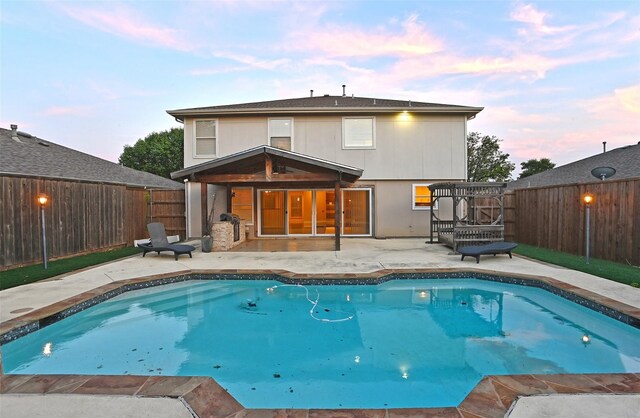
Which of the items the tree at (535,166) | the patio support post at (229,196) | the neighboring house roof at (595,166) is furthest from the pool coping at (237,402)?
the tree at (535,166)

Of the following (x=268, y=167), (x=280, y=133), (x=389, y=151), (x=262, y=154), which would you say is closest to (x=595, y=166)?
(x=389, y=151)

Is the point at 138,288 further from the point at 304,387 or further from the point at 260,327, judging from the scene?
the point at 304,387

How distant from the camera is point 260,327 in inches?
195

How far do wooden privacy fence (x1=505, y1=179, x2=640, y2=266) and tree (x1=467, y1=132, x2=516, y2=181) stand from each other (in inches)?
729

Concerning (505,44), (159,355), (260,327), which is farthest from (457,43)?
(159,355)

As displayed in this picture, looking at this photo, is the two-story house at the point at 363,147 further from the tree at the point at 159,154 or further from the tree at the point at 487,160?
the tree at the point at 159,154

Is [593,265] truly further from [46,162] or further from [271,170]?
[46,162]

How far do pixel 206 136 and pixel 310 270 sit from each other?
876 centimetres

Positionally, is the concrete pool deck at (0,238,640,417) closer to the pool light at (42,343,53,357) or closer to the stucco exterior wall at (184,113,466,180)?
the pool light at (42,343,53,357)

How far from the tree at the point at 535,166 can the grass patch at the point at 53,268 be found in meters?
45.3

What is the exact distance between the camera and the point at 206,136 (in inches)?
524

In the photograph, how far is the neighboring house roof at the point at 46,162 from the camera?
9.20 meters

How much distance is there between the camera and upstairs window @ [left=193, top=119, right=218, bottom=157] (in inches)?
523

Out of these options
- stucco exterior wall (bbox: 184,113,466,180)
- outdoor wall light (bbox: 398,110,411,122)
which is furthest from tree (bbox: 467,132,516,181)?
outdoor wall light (bbox: 398,110,411,122)
